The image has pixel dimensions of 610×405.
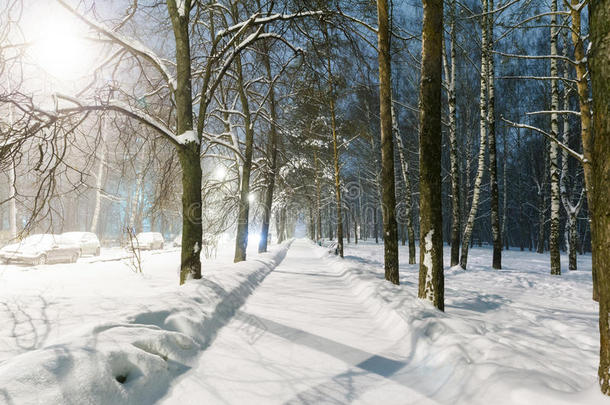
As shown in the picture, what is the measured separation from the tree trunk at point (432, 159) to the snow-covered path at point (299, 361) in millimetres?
1209

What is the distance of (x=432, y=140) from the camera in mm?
4688

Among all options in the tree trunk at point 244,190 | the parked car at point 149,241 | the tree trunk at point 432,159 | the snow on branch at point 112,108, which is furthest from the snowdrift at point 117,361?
the parked car at point 149,241

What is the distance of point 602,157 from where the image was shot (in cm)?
189

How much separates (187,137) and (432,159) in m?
4.58

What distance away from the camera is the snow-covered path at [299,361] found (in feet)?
8.13

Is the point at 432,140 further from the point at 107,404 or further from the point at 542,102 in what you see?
the point at 542,102

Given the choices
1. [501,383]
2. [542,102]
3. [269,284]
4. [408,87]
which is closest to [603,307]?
[501,383]

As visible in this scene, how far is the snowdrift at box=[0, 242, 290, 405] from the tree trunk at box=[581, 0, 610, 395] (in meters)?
3.29

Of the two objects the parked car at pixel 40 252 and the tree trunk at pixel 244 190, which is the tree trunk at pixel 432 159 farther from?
the parked car at pixel 40 252

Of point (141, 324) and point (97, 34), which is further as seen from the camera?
point (97, 34)

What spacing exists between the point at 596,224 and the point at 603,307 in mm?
558

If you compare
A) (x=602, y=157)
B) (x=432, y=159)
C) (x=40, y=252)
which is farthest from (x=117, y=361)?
(x=40, y=252)

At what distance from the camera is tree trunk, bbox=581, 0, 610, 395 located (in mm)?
1853

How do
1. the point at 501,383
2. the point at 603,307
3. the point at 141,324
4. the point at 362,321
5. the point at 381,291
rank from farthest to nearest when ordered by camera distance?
the point at 381,291
the point at 362,321
the point at 141,324
the point at 501,383
the point at 603,307
